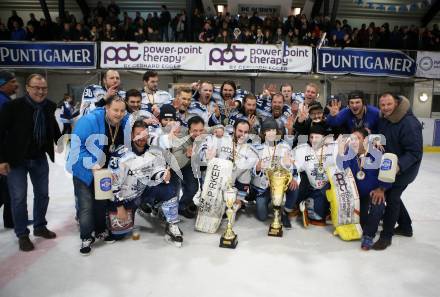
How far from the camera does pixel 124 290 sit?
2309 millimetres

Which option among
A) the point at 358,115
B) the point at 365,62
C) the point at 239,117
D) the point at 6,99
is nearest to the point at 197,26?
the point at 365,62

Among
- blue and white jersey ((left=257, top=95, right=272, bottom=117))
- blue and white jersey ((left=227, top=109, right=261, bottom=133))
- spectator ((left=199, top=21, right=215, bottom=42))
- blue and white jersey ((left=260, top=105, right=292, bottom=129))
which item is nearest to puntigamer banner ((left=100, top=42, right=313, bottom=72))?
spectator ((left=199, top=21, right=215, bottom=42))

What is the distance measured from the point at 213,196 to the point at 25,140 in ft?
6.03

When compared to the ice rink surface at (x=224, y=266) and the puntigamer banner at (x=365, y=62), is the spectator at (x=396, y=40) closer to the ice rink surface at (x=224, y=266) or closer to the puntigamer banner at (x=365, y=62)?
the puntigamer banner at (x=365, y=62)

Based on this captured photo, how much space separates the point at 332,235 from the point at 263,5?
1136cm

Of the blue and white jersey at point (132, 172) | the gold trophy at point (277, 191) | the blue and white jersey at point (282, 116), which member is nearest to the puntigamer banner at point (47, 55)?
the blue and white jersey at point (282, 116)

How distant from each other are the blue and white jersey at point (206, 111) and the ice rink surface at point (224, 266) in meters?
1.33

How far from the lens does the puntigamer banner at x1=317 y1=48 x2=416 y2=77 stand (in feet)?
31.6

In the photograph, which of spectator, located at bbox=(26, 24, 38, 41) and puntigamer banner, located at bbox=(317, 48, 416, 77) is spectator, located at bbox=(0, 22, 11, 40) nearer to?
spectator, located at bbox=(26, 24, 38, 41)

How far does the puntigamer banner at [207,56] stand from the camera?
9.54 metres

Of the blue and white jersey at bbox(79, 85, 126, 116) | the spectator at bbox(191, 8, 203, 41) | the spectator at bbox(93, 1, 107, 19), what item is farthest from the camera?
the spectator at bbox(93, 1, 107, 19)

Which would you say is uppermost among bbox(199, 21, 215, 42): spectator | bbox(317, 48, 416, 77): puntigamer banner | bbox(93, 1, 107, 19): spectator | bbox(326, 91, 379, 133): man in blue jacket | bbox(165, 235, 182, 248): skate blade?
bbox(93, 1, 107, 19): spectator

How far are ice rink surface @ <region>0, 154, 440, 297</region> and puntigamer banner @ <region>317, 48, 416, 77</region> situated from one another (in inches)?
274

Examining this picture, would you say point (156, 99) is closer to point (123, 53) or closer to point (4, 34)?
point (123, 53)
